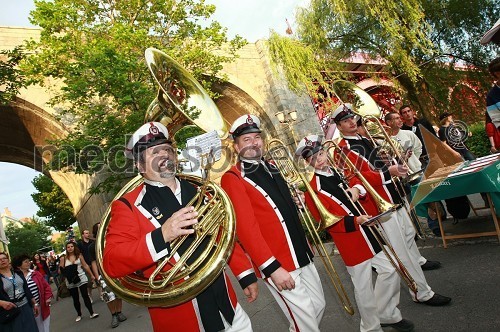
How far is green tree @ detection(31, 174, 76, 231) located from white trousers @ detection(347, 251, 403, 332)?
3502 centimetres

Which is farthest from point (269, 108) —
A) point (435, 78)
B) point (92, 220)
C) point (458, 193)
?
point (458, 193)

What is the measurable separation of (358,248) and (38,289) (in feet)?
18.0

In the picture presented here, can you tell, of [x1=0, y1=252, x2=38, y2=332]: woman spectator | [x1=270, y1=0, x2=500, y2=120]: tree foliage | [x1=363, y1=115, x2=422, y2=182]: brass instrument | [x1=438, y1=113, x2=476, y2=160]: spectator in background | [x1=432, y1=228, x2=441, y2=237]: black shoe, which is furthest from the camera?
[x1=270, y1=0, x2=500, y2=120]: tree foliage

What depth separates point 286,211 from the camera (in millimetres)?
3057

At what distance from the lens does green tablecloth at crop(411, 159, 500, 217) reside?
4363mm

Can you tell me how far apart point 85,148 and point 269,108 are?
12133 mm

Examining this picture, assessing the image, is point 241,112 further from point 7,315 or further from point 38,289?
point 7,315

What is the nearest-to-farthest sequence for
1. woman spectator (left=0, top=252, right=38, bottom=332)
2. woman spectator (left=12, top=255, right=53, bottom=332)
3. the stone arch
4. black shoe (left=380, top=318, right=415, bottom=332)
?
1. black shoe (left=380, top=318, right=415, bottom=332)
2. woman spectator (left=0, top=252, right=38, bottom=332)
3. woman spectator (left=12, top=255, right=53, bottom=332)
4. the stone arch

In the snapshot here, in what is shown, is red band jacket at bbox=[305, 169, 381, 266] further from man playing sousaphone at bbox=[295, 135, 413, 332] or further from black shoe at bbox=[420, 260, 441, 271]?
black shoe at bbox=[420, 260, 441, 271]

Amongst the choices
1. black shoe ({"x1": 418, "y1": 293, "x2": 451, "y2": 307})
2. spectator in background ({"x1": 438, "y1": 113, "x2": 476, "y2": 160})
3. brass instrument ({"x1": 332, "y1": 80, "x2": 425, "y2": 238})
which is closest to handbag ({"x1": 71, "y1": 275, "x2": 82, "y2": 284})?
brass instrument ({"x1": 332, "y1": 80, "x2": 425, "y2": 238})

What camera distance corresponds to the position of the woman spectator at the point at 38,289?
617cm

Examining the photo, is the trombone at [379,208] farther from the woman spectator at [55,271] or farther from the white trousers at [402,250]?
the woman spectator at [55,271]

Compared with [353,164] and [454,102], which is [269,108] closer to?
[454,102]

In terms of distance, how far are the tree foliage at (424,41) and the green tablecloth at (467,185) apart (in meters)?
9.29
